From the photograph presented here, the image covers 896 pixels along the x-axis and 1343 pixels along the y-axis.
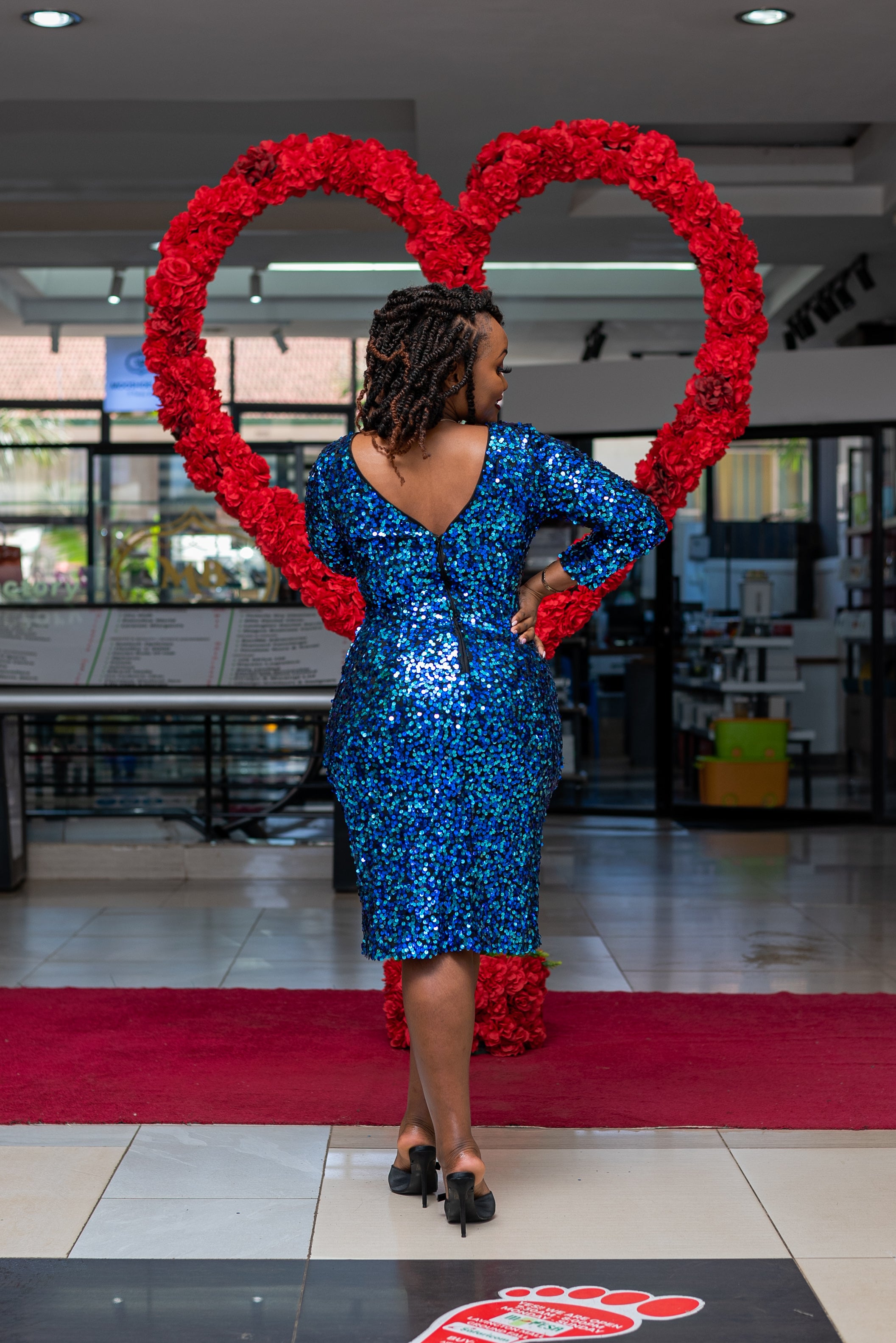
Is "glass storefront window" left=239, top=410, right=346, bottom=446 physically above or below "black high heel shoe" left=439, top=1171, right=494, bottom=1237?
above

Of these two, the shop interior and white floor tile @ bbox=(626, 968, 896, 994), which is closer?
white floor tile @ bbox=(626, 968, 896, 994)

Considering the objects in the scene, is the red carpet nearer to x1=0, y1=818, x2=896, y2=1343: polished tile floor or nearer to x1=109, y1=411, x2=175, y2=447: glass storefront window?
x1=0, y1=818, x2=896, y2=1343: polished tile floor

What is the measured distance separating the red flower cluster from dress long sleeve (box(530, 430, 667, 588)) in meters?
1.14

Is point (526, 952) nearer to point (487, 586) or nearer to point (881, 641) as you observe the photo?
point (487, 586)

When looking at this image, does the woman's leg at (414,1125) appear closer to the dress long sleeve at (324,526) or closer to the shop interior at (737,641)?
the dress long sleeve at (324,526)

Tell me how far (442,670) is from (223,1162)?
1.08 metres

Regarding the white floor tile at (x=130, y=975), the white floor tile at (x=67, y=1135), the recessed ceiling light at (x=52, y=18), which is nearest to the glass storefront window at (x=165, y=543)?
the recessed ceiling light at (x=52, y=18)

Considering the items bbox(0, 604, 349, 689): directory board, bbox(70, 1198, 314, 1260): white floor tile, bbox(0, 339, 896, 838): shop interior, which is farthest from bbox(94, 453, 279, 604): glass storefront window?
bbox(70, 1198, 314, 1260): white floor tile

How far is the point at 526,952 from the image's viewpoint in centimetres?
248

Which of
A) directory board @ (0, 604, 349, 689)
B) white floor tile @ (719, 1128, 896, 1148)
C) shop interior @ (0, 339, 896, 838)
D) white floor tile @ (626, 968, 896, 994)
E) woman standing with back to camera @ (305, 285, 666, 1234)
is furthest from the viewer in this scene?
shop interior @ (0, 339, 896, 838)

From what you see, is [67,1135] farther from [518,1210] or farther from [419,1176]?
[518,1210]

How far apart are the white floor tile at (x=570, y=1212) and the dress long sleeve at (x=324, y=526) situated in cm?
114

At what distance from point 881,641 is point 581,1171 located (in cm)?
573

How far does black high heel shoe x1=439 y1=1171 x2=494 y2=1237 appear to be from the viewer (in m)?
2.34
